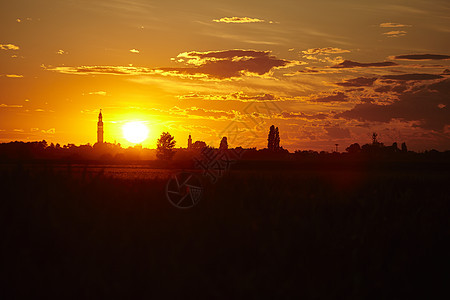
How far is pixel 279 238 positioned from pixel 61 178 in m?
8.35

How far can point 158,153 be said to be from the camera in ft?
530

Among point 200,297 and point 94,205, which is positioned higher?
point 94,205

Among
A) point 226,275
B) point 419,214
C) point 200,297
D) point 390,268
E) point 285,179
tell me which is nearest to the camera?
→ point 200,297

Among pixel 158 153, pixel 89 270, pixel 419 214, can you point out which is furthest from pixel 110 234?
pixel 158 153

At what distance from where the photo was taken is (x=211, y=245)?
12.7m

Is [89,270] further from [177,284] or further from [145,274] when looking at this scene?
[177,284]

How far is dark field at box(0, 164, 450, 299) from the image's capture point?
1127cm
